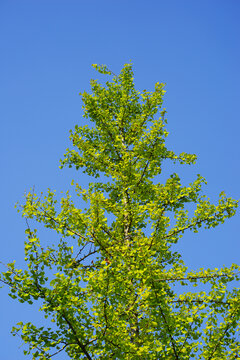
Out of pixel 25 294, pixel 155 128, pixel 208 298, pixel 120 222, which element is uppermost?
pixel 155 128

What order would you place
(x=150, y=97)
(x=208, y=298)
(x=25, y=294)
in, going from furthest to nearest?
(x=150, y=97) < (x=208, y=298) < (x=25, y=294)

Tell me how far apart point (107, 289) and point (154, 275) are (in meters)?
0.96

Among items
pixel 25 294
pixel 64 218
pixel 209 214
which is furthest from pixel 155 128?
pixel 25 294

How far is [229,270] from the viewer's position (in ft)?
15.8

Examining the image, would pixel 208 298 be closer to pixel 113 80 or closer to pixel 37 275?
pixel 37 275

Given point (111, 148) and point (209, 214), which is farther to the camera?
point (111, 148)

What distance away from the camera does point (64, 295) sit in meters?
3.82

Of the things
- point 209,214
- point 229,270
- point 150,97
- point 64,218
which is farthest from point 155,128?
point 229,270

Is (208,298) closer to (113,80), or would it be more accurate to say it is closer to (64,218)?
(64,218)

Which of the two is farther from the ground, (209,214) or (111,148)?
(111,148)

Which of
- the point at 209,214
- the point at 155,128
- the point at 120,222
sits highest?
the point at 155,128

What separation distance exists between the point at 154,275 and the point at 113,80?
6.99 m

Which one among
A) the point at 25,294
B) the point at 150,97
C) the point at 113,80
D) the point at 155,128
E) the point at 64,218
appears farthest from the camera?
the point at 113,80

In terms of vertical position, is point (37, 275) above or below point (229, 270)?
above
